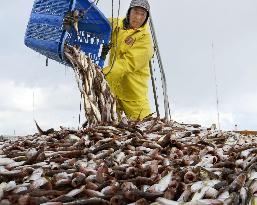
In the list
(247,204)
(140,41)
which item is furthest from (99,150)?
(140,41)

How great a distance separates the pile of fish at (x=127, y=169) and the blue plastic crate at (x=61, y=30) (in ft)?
5.04

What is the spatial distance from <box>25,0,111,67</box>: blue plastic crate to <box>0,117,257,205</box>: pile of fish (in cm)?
153

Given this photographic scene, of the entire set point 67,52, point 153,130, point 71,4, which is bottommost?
point 153,130

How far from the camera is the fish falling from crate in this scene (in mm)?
8703

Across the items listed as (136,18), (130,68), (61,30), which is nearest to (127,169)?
(61,30)

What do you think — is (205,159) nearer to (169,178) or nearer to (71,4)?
(169,178)

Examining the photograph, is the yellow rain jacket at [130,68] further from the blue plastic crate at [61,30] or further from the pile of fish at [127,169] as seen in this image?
the pile of fish at [127,169]

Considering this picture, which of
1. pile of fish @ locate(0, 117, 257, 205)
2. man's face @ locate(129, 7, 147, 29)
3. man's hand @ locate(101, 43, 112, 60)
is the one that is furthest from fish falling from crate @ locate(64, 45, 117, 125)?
man's face @ locate(129, 7, 147, 29)

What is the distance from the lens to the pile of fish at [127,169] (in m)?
5.17

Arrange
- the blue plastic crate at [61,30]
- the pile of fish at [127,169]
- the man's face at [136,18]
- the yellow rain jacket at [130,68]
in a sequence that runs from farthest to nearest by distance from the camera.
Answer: the man's face at [136,18] → the yellow rain jacket at [130,68] → the blue plastic crate at [61,30] → the pile of fish at [127,169]

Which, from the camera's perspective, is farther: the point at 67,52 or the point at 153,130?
the point at 67,52

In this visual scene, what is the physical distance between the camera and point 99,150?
670 cm

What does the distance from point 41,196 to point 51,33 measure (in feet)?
13.0

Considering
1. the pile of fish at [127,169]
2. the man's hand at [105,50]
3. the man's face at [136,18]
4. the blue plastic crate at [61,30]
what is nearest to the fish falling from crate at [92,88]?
the blue plastic crate at [61,30]
